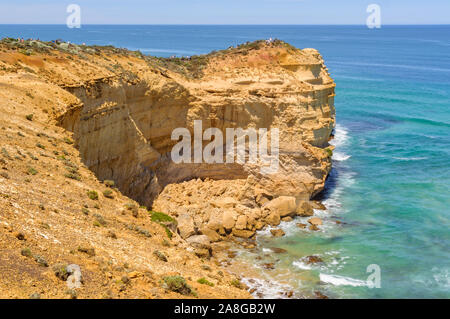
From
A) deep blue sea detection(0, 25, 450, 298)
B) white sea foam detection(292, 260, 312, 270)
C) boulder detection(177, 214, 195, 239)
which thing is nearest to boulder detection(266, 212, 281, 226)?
deep blue sea detection(0, 25, 450, 298)

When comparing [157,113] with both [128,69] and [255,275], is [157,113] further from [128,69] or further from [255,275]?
[255,275]

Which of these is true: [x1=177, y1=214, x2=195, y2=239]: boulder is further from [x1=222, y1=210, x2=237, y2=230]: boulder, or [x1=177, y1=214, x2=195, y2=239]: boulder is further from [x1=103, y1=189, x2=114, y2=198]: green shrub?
[x1=103, y1=189, x2=114, y2=198]: green shrub

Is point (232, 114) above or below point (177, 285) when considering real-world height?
above

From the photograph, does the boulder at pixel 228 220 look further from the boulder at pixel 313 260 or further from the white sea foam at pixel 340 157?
the white sea foam at pixel 340 157

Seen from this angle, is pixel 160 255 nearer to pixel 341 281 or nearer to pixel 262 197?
pixel 341 281

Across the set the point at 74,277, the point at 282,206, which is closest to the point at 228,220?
the point at 282,206
